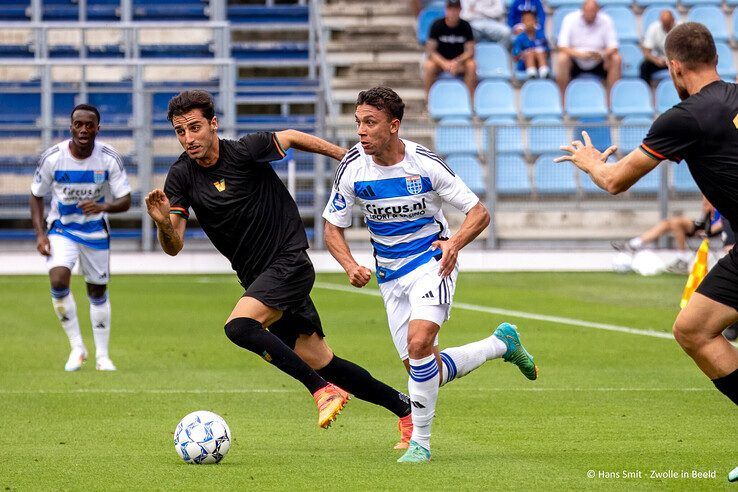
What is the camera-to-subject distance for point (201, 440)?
24.5ft

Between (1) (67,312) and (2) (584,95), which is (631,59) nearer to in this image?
(2) (584,95)

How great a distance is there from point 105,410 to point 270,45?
18.5 meters

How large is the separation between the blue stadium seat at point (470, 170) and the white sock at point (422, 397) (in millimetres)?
15789

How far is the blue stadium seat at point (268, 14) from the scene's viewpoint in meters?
27.6

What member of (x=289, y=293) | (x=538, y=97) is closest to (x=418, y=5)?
(x=538, y=97)

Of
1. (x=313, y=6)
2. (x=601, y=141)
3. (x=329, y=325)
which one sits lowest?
(x=329, y=325)

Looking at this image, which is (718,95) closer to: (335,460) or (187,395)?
(335,460)

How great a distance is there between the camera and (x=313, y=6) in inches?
1030

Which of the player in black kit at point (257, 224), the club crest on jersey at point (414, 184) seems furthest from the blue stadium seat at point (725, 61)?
the club crest on jersey at point (414, 184)

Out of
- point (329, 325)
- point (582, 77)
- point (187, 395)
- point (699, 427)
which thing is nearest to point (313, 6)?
point (582, 77)

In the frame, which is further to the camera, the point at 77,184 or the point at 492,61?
the point at 492,61

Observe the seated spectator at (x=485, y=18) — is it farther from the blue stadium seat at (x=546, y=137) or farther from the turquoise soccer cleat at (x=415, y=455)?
the turquoise soccer cleat at (x=415, y=455)

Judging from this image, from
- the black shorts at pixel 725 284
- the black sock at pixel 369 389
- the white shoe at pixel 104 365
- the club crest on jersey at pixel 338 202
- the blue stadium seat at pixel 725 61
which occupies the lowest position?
the white shoe at pixel 104 365

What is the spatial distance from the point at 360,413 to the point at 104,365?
3.51m
